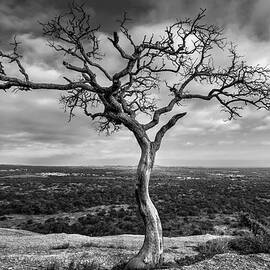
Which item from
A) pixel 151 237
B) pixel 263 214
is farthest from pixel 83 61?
pixel 263 214

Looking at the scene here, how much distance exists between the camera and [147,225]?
9414 mm

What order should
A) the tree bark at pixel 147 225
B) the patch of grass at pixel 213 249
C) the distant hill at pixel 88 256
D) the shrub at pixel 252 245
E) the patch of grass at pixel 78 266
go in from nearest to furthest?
the distant hill at pixel 88 256
the tree bark at pixel 147 225
the patch of grass at pixel 78 266
the shrub at pixel 252 245
the patch of grass at pixel 213 249

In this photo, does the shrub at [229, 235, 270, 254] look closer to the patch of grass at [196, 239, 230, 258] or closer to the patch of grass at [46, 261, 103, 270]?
the patch of grass at [196, 239, 230, 258]

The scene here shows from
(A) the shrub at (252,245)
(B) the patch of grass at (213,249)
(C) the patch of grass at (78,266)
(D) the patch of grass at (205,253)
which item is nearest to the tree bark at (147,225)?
(C) the patch of grass at (78,266)

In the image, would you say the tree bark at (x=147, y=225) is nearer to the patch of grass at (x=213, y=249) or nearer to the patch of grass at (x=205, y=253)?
the patch of grass at (x=205, y=253)

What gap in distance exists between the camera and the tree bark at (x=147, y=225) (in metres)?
9.08

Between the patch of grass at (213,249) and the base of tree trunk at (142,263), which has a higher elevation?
the base of tree trunk at (142,263)

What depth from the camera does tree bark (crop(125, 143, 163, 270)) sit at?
908cm

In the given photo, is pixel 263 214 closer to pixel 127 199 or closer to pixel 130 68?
pixel 127 199

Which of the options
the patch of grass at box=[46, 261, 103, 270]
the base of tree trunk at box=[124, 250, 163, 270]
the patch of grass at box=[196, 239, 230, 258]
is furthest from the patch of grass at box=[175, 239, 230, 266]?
the patch of grass at box=[46, 261, 103, 270]

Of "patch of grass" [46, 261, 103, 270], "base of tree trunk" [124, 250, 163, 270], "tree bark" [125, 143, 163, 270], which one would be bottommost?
"patch of grass" [46, 261, 103, 270]

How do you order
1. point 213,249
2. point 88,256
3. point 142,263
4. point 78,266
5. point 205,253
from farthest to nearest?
point 213,249 < point 205,253 < point 88,256 < point 78,266 < point 142,263

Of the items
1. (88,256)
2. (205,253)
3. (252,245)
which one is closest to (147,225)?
(88,256)

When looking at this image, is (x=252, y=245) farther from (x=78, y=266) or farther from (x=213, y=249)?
(x=78, y=266)
